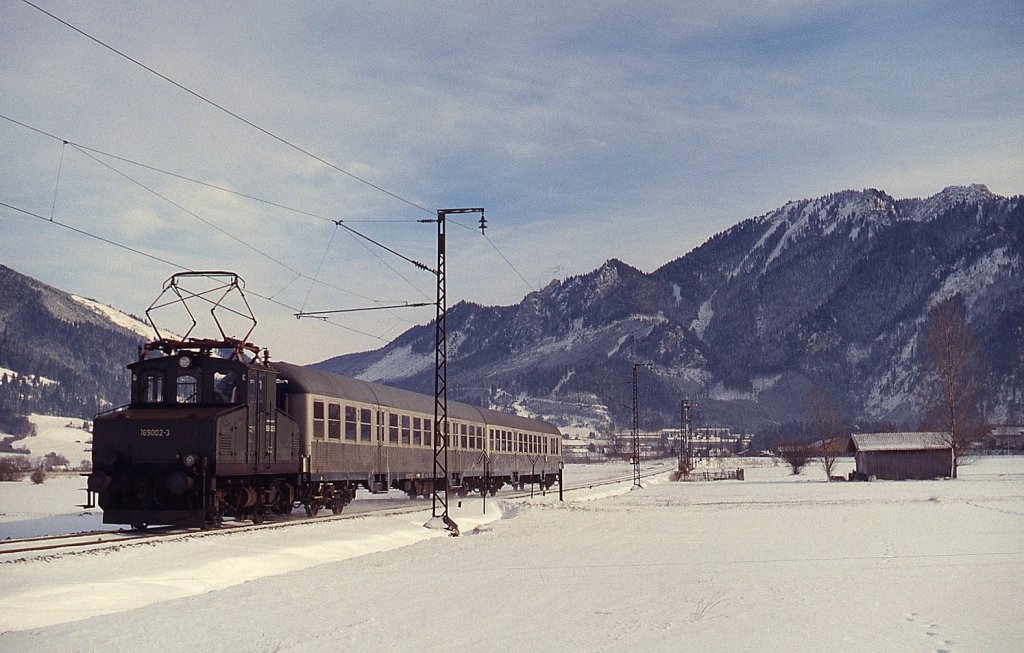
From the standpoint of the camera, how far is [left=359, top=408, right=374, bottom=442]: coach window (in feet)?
106

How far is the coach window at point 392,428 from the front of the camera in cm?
3497

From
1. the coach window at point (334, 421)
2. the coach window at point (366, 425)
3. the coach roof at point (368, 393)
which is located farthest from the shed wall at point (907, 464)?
the coach window at point (334, 421)

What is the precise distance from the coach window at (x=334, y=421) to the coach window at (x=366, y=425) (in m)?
1.85

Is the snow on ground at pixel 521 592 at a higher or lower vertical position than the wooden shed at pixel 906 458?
lower

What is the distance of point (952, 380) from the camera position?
90.4 meters

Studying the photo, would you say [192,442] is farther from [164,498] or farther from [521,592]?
[521,592]

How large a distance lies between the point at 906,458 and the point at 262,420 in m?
73.8

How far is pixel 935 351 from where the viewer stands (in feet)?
306

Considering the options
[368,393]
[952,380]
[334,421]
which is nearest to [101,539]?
[334,421]

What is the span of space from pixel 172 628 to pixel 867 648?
28.0ft

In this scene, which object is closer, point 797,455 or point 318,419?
point 318,419

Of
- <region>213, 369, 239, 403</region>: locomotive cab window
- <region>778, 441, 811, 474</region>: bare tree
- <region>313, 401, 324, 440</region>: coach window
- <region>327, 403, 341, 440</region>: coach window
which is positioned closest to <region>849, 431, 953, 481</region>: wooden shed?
<region>778, 441, 811, 474</region>: bare tree

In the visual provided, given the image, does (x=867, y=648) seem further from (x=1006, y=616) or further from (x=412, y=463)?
(x=412, y=463)

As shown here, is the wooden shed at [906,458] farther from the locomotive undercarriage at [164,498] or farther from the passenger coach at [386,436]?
the locomotive undercarriage at [164,498]
